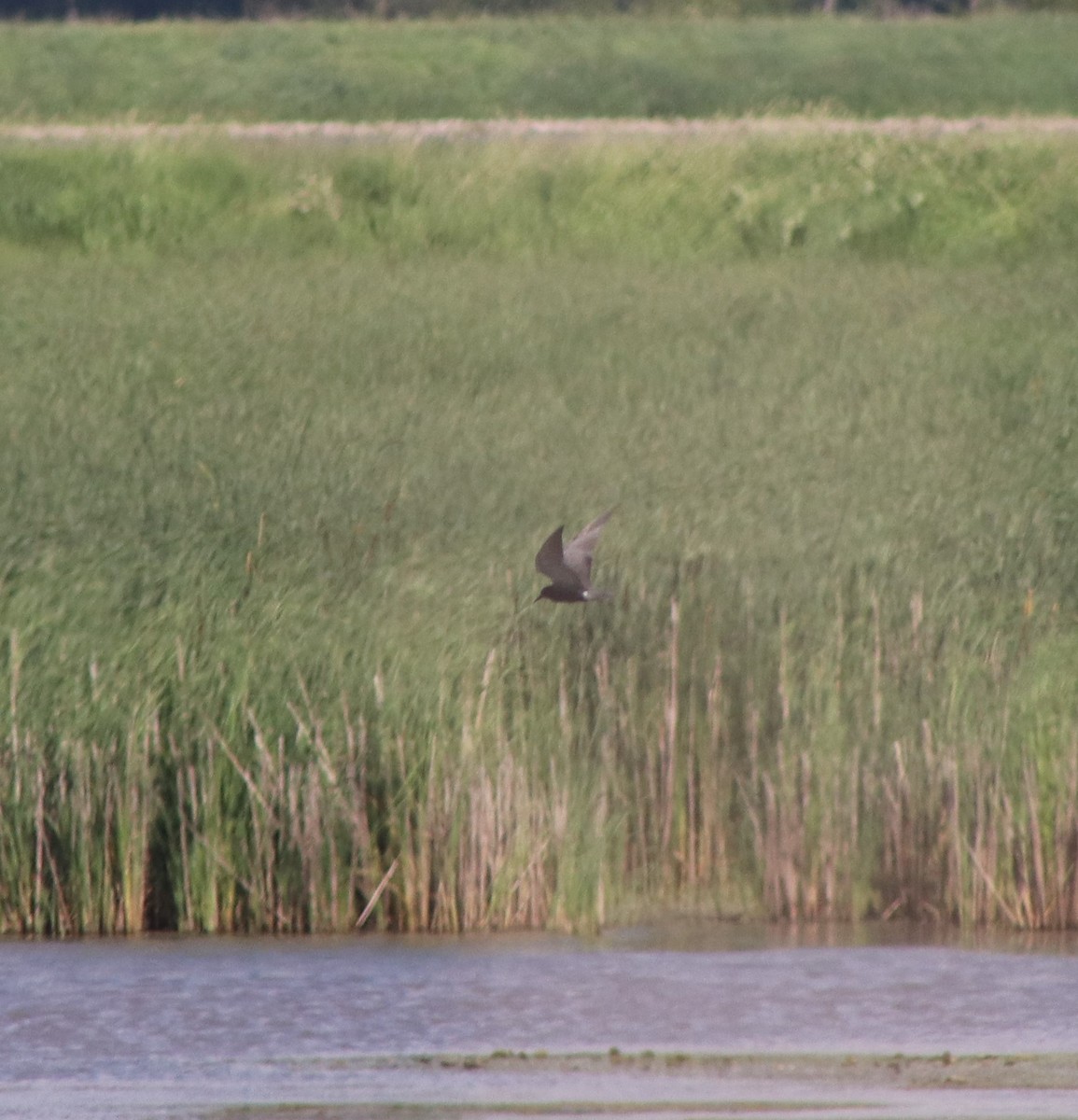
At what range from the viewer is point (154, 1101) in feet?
27.8

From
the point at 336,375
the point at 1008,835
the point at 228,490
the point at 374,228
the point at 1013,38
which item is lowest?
the point at 1008,835

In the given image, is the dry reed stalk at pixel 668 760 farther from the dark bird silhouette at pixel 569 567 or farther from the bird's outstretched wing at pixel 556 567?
the bird's outstretched wing at pixel 556 567

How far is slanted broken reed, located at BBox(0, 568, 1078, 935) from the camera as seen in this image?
10.9 meters

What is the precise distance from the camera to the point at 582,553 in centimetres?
1078

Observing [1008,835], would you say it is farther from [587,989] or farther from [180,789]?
[180,789]

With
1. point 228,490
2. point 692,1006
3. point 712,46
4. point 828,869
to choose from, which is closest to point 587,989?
point 692,1006

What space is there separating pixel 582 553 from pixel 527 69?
2586cm

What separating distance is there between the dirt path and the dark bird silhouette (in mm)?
17756

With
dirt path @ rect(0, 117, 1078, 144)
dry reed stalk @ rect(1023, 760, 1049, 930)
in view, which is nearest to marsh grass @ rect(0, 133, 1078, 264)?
dirt path @ rect(0, 117, 1078, 144)

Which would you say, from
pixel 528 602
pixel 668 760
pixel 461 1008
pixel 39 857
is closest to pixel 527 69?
pixel 528 602

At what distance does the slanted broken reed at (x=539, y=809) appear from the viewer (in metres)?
10.9

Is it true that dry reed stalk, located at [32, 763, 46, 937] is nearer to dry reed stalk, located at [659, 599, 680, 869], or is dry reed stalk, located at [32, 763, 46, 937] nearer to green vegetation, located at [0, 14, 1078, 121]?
dry reed stalk, located at [659, 599, 680, 869]

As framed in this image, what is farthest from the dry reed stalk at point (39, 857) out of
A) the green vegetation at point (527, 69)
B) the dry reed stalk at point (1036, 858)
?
the green vegetation at point (527, 69)

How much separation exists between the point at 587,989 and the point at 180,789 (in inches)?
65.2
